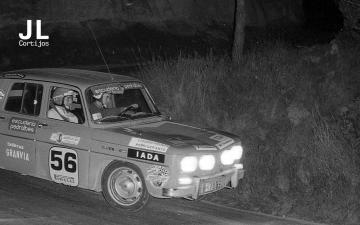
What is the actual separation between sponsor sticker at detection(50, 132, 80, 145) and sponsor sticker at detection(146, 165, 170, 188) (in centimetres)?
111

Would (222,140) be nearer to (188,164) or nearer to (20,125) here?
(188,164)

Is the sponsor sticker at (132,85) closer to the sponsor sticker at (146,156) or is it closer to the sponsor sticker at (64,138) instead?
the sponsor sticker at (64,138)

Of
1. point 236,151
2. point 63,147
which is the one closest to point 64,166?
point 63,147

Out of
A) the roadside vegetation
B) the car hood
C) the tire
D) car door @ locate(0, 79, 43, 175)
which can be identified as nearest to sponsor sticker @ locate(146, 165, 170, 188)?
the tire

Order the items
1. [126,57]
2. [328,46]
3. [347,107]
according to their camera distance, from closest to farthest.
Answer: [347,107]
[328,46]
[126,57]

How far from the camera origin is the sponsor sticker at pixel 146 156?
6.66m

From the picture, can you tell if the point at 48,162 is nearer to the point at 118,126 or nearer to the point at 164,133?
the point at 118,126

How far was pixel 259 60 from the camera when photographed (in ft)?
39.0

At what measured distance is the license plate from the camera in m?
6.80

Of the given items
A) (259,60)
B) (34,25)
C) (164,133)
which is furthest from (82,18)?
(164,133)

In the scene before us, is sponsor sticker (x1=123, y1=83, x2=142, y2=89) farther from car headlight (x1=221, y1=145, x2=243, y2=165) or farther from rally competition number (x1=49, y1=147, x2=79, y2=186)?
car headlight (x1=221, y1=145, x2=243, y2=165)

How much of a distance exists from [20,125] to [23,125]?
0.06 metres

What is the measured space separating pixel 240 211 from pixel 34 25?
20.8 meters

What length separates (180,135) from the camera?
7289 millimetres
